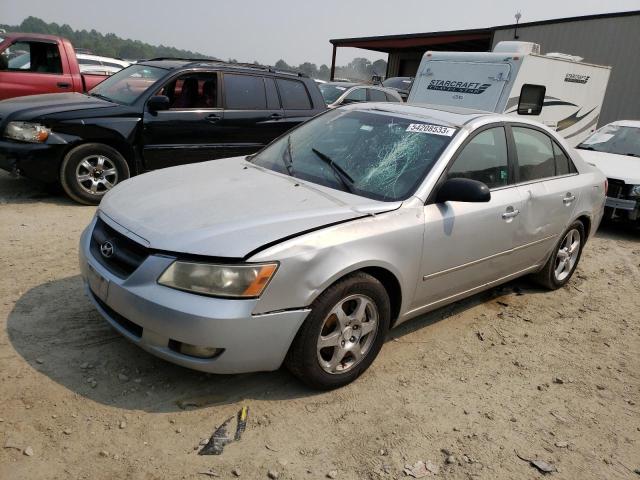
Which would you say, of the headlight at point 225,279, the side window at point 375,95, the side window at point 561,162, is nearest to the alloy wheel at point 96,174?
the headlight at point 225,279

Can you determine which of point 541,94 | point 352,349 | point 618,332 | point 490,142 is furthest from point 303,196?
point 541,94

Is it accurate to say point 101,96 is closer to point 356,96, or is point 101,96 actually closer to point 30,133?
point 30,133

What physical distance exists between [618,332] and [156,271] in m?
3.73

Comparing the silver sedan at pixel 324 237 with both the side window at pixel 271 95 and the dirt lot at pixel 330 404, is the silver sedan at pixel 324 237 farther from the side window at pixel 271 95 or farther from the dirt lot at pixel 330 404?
the side window at pixel 271 95

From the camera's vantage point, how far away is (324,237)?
2768 mm

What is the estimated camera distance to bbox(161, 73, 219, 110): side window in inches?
256

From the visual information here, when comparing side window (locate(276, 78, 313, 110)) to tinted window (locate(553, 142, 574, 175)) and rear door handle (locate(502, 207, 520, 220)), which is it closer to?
tinted window (locate(553, 142, 574, 175))

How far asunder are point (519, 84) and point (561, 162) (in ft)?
16.6

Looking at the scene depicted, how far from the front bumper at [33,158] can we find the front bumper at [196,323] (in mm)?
3667

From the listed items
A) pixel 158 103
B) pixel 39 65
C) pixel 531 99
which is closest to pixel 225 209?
pixel 158 103

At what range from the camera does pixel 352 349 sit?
307 centimetres

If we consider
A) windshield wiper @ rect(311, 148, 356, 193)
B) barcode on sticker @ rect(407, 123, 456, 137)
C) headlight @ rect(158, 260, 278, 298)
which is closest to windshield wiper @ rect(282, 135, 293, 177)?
windshield wiper @ rect(311, 148, 356, 193)

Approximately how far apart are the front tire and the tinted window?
241 cm

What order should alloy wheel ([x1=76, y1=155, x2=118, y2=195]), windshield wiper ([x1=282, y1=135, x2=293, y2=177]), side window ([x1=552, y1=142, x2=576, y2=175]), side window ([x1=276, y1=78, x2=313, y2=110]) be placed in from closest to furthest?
windshield wiper ([x1=282, y1=135, x2=293, y2=177])
side window ([x1=552, y1=142, x2=576, y2=175])
alloy wheel ([x1=76, y1=155, x2=118, y2=195])
side window ([x1=276, y1=78, x2=313, y2=110])
